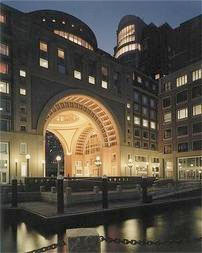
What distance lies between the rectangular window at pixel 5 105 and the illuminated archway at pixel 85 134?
931 cm

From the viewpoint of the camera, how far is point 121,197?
40.7 m

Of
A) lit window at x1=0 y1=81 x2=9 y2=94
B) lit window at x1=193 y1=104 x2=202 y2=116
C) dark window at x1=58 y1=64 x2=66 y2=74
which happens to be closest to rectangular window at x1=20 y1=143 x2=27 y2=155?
lit window at x1=0 y1=81 x2=9 y2=94

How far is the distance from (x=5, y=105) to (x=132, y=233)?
38.4 metres

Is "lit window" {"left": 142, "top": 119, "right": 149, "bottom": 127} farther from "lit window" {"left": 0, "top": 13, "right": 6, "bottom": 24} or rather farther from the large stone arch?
"lit window" {"left": 0, "top": 13, "right": 6, "bottom": 24}

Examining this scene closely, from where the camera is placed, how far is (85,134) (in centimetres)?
9538

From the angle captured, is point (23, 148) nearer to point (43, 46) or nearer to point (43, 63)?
point (43, 63)

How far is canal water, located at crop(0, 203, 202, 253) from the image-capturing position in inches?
732

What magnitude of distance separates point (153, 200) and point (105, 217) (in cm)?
1153

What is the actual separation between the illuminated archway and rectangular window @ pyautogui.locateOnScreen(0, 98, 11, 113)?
9314 millimetres

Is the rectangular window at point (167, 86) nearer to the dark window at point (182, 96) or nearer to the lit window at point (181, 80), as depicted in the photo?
the lit window at point (181, 80)

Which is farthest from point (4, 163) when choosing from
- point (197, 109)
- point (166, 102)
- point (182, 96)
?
point (166, 102)

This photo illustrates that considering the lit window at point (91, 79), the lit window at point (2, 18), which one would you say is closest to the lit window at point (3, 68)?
the lit window at point (2, 18)

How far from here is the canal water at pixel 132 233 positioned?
1859cm

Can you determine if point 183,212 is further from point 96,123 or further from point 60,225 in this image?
point 96,123
